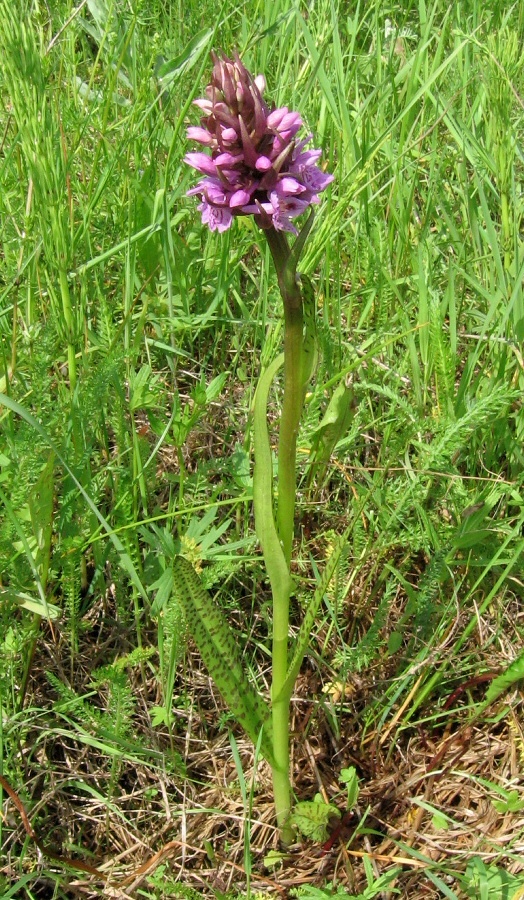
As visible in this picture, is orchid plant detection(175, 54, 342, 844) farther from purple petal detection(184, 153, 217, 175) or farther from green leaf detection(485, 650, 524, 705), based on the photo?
green leaf detection(485, 650, 524, 705)

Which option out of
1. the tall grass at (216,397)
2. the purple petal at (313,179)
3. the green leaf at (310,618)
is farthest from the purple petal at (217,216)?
the green leaf at (310,618)

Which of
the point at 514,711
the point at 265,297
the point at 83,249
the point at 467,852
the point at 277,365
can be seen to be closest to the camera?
the point at 277,365

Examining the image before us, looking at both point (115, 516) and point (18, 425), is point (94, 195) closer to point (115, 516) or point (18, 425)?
point (18, 425)

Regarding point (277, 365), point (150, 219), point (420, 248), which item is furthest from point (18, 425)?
point (420, 248)

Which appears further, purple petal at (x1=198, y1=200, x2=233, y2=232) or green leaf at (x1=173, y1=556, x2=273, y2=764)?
green leaf at (x1=173, y1=556, x2=273, y2=764)

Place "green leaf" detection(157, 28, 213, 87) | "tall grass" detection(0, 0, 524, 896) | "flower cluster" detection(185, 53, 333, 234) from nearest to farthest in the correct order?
"flower cluster" detection(185, 53, 333, 234)
"tall grass" detection(0, 0, 524, 896)
"green leaf" detection(157, 28, 213, 87)

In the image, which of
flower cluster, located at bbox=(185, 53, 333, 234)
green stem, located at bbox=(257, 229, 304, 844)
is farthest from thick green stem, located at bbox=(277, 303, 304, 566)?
flower cluster, located at bbox=(185, 53, 333, 234)

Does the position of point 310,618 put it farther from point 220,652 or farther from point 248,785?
point 248,785
